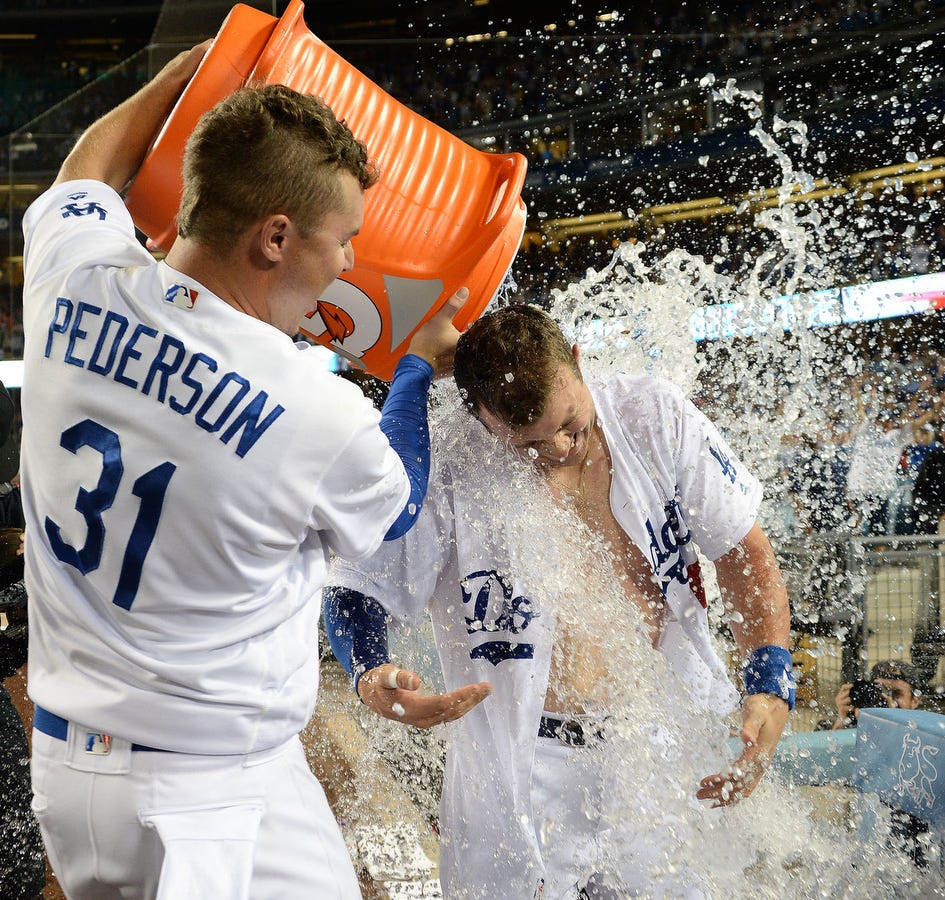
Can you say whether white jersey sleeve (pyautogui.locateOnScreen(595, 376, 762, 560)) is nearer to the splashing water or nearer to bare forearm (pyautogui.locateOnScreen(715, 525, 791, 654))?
bare forearm (pyautogui.locateOnScreen(715, 525, 791, 654))

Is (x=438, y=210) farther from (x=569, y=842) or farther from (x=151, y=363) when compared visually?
(x=569, y=842)

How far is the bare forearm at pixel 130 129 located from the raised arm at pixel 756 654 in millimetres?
1268

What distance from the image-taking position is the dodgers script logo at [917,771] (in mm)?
2357

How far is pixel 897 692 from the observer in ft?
11.3

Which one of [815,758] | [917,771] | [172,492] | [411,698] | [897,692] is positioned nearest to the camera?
[172,492]

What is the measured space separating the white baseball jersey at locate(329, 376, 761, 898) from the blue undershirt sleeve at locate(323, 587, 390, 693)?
0.03 m

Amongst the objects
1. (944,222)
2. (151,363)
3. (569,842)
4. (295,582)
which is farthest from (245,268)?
(944,222)

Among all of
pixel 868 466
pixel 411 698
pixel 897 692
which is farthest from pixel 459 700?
pixel 868 466

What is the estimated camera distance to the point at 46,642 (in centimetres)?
Answer: 120

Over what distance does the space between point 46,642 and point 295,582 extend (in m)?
A: 0.33

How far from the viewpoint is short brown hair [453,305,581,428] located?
1.55 m

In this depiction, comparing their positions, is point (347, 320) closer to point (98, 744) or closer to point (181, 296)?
point (181, 296)

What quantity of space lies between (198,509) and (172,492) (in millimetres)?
36

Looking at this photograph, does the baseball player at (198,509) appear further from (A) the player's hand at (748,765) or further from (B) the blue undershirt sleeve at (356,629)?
(A) the player's hand at (748,765)
